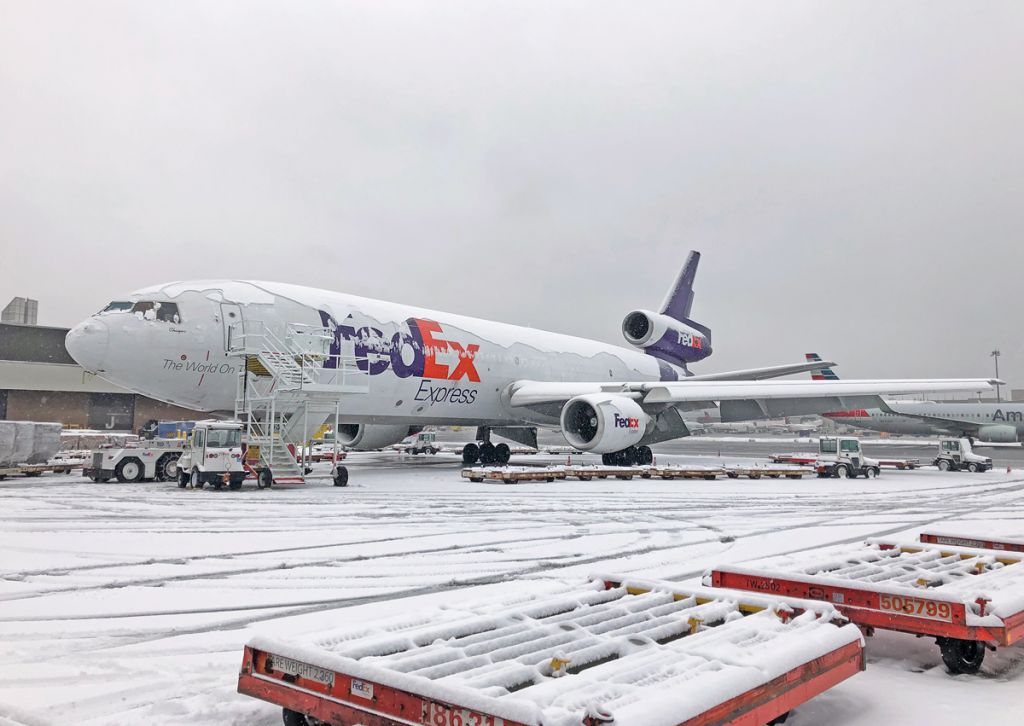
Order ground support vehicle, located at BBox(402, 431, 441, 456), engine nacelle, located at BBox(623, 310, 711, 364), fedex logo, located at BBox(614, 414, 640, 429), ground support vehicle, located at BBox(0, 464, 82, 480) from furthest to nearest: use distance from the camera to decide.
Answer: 1. ground support vehicle, located at BBox(402, 431, 441, 456)
2. engine nacelle, located at BBox(623, 310, 711, 364)
3. fedex logo, located at BBox(614, 414, 640, 429)
4. ground support vehicle, located at BBox(0, 464, 82, 480)

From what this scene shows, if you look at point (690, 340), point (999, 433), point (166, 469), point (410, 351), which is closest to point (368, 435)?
point (410, 351)

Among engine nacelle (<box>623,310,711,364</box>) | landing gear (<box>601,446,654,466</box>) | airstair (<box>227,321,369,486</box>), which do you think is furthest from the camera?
engine nacelle (<box>623,310,711,364</box>)

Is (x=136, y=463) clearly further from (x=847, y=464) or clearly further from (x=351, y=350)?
(x=847, y=464)

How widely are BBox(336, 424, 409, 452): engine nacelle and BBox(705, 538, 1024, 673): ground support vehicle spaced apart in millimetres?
16864

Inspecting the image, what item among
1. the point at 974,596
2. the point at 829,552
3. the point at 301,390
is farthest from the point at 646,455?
the point at 974,596

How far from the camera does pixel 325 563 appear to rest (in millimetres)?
6191

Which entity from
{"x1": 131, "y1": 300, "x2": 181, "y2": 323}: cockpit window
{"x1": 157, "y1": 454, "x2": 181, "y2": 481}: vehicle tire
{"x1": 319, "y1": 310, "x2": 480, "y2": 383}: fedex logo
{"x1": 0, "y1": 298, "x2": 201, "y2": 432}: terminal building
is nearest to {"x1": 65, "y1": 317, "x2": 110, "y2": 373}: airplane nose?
{"x1": 131, "y1": 300, "x2": 181, "y2": 323}: cockpit window

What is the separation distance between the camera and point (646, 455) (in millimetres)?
20891

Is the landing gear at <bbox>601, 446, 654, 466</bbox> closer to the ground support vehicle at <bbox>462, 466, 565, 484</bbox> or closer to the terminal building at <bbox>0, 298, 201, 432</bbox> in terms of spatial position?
the ground support vehicle at <bbox>462, 466, 565, 484</bbox>

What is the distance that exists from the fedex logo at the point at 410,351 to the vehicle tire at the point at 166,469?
13.1 ft

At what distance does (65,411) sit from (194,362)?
3314 cm

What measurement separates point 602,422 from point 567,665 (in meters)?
15.0

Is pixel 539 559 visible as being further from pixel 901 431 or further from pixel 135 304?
pixel 901 431

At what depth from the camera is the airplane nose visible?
1302cm
